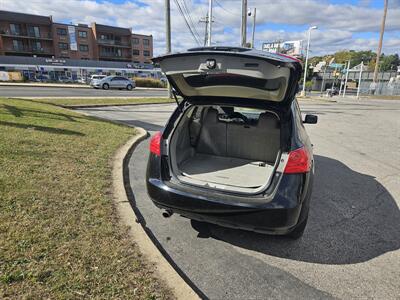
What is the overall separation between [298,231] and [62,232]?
7.58ft

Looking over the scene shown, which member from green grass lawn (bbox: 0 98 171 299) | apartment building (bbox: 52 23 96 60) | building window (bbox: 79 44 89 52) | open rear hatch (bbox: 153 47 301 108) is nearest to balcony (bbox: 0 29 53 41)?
apartment building (bbox: 52 23 96 60)

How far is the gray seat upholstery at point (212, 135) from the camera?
3842 mm

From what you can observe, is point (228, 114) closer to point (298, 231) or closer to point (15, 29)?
point (298, 231)

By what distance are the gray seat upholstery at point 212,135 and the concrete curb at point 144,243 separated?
1.22 m

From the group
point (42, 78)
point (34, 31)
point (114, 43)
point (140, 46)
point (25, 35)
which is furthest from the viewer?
point (140, 46)

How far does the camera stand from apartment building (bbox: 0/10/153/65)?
57.8 metres

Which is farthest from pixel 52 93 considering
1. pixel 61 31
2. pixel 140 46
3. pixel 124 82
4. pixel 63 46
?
pixel 140 46

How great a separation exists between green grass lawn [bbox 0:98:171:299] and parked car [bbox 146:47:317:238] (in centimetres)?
70

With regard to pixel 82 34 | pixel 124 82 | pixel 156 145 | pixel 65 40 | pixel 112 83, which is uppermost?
pixel 82 34

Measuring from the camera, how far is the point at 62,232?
2.70m

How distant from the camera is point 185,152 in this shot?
3.64 metres

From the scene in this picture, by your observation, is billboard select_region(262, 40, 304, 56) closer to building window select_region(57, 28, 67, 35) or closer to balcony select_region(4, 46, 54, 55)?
building window select_region(57, 28, 67, 35)

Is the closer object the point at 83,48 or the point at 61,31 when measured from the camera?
the point at 61,31

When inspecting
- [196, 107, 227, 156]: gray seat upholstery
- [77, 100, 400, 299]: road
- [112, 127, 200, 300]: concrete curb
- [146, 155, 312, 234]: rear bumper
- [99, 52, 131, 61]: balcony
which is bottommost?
[77, 100, 400, 299]: road
